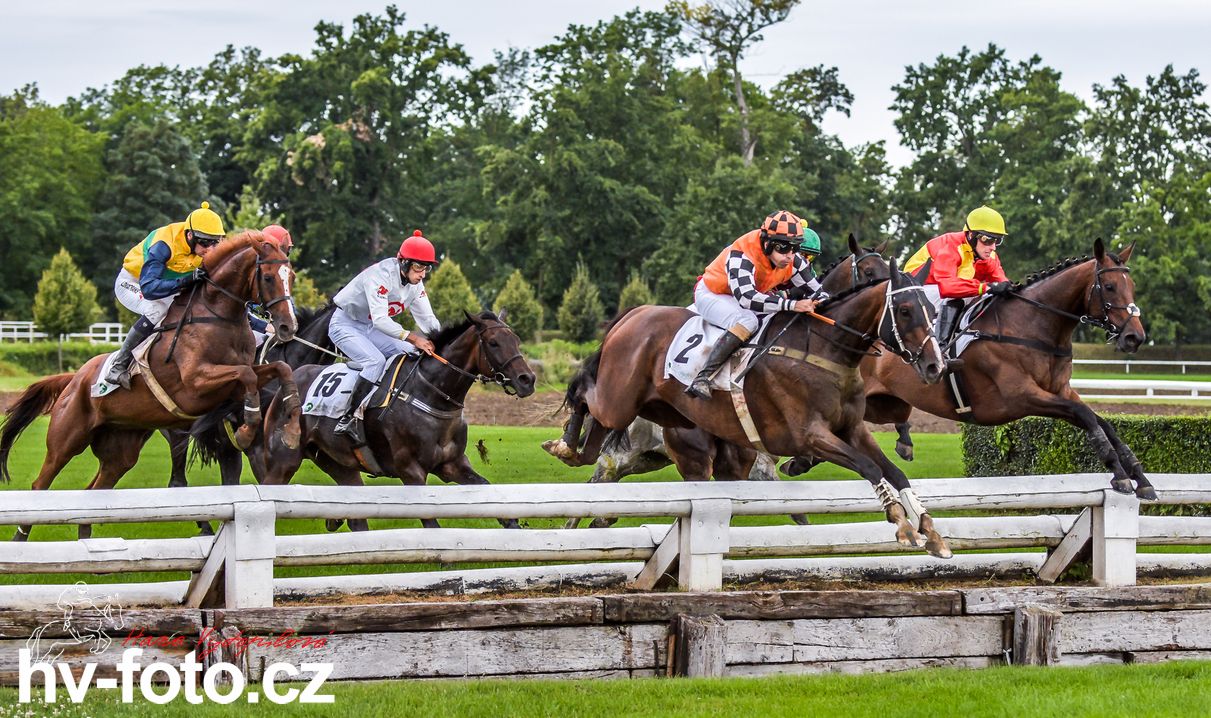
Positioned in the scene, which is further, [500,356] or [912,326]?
[500,356]

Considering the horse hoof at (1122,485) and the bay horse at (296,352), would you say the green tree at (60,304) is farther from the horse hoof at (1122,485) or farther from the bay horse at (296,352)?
the horse hoof at (1122,485)

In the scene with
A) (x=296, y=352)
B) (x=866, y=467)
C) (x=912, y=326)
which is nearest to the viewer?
(x=866, y=467)

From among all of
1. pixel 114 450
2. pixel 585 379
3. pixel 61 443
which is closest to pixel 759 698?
pixel 585 379

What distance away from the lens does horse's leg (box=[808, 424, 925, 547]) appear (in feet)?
26.8

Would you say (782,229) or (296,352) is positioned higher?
(782,229)

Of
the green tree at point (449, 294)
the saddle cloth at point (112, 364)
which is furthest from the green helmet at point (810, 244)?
the green tree at point (449, 294)

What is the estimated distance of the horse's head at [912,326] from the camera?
8484mm

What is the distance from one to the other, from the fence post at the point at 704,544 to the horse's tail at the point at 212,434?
13.2 ft

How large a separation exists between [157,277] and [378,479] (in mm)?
6850

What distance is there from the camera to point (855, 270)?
10.7 meters

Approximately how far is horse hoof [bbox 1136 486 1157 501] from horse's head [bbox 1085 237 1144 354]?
128 cm

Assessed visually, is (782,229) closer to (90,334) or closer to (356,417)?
(356,417)

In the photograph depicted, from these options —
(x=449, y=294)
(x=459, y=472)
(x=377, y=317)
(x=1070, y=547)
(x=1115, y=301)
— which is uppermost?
(x=449, y=294)

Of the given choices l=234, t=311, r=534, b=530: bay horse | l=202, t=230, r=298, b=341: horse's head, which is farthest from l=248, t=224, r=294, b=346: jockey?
l=234, t=311, r=534, b=530: bay horse
